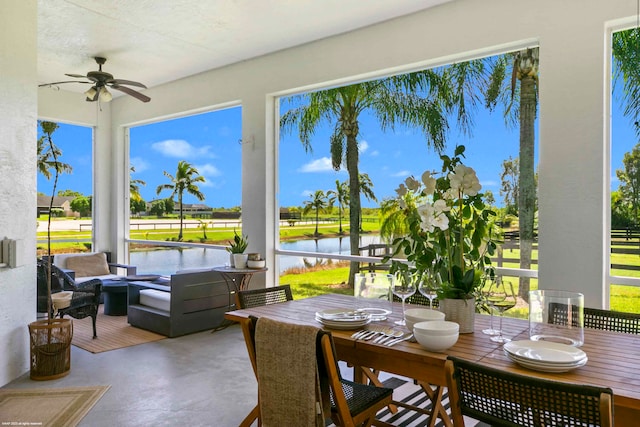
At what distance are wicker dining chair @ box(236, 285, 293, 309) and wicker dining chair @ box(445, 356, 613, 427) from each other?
152 cm

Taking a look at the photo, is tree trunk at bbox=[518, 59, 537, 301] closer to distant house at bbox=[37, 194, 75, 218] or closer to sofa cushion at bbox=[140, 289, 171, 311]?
sofa cushion at bbox=[140, 289, 171, 311]

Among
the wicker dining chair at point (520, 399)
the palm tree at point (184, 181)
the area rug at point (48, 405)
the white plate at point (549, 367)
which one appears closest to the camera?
the wicker dining chair at point (520, 399)

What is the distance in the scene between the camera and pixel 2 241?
11.7ft

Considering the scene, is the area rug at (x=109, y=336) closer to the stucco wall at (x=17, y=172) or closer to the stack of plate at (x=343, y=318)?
the stucco wall at (x=17, y=172)

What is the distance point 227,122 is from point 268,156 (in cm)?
113

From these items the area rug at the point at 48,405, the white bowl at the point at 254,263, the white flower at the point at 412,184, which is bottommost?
the area rug at the point at 48,405

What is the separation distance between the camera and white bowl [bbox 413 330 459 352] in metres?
1.88

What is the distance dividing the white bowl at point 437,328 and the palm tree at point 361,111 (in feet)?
9.20

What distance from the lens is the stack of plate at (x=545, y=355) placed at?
1.67 metres

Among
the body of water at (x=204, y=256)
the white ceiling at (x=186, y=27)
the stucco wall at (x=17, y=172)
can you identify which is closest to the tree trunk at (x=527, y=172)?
the white ceiling at (x=186, y=27)

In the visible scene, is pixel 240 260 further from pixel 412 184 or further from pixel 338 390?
pixel 338 390

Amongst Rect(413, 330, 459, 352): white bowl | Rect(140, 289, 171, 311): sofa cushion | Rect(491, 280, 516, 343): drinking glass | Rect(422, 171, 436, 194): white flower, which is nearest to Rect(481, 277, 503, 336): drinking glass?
Rect(491, 280, 516, 343): drinking glass

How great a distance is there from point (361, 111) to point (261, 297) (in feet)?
9.60

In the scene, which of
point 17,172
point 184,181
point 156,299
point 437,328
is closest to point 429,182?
point 437,328
